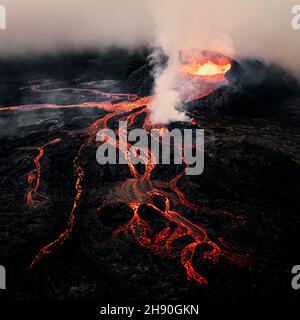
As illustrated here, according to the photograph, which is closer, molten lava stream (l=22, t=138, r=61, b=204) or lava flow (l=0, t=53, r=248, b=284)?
lava flow (l=0, t=53, r=248, b=284)

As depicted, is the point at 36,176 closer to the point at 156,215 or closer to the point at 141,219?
the point at 141,219

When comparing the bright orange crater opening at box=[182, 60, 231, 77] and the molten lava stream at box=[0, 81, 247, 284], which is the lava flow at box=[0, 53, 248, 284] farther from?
the bright orange crater opening at box=[182, 60, 231, 77]

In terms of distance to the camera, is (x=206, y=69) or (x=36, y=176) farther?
(x=206, y=69)

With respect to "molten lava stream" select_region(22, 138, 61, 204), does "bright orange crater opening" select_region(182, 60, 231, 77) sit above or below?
above

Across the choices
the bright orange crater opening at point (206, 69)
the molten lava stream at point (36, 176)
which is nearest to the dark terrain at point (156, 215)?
the molten lava stream at point (36, 176)

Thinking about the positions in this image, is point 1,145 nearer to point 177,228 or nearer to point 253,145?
point 177,228

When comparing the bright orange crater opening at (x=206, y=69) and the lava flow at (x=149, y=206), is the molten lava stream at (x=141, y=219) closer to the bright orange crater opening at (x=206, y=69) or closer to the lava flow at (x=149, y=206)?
the lava flow at (x=149, y=206)

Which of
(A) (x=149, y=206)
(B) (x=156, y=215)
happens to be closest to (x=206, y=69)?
(A) (x=149, y=206)

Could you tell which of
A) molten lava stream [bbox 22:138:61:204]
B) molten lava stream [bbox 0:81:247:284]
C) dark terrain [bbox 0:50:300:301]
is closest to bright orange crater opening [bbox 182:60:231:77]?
dark terrain [bbox 0:50:300:301]

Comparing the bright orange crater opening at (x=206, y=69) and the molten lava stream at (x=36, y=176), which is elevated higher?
the bright orange crater opening at (x=206, y=69)

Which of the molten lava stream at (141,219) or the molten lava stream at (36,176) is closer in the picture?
the molten lava stream at (141,219)

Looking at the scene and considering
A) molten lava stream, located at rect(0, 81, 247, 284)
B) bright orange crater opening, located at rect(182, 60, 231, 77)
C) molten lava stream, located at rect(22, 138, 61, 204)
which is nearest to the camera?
molten lava stream, located at rect(0, 81, 247, 284)

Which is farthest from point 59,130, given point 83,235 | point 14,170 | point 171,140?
point 83,235
